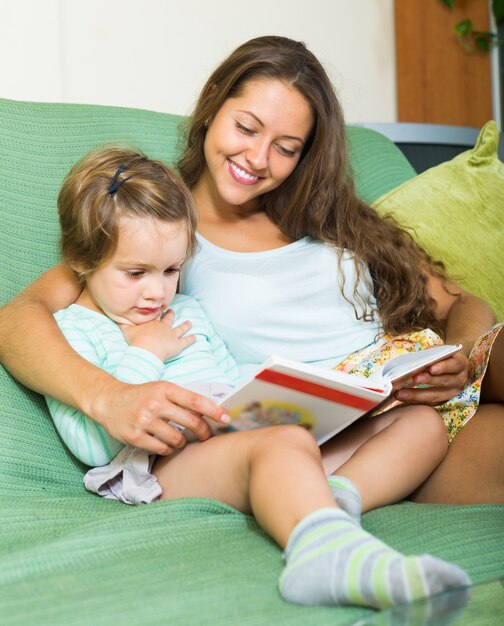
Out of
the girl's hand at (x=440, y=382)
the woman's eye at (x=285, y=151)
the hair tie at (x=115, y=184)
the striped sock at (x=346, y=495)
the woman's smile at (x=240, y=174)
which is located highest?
the woman's eye at (x=285, y=151)

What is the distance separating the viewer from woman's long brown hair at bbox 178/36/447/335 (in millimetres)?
1569

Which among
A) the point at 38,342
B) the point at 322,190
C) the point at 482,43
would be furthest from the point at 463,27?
the point at 38,342

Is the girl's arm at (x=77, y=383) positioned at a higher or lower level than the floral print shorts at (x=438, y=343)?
higher

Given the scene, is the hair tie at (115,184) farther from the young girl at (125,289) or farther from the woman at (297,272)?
the woman at (297,272)

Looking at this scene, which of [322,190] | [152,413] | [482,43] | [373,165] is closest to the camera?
[152,413]

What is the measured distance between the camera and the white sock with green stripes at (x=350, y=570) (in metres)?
0.81

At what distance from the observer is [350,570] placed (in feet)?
2.75

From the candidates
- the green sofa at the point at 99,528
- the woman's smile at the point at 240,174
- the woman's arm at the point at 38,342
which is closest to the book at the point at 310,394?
the green sofa at the point at 99,528

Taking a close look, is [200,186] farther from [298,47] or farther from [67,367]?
[67,367]

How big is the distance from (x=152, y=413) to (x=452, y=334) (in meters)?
0.69

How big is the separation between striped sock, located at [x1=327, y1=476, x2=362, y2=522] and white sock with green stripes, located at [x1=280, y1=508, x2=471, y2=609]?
172 mm

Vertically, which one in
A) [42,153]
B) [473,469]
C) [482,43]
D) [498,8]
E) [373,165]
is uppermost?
[498,8]

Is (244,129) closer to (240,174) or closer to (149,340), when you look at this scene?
(240,174)

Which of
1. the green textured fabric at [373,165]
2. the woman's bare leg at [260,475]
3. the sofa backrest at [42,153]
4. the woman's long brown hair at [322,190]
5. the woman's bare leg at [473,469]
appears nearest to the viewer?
the woman's bare leg at [260,475]
